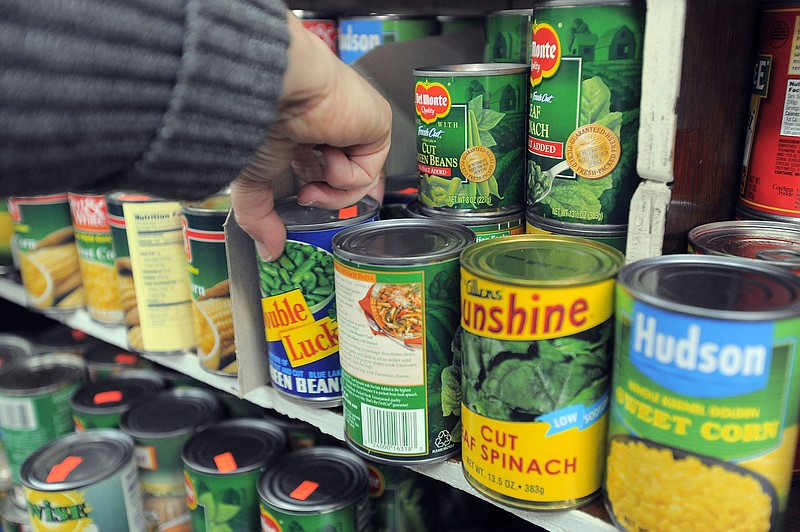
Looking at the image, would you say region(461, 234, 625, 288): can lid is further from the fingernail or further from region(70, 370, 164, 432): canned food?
region(70, 370, 164, 432): canned food

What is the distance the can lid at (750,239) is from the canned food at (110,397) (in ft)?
4.25

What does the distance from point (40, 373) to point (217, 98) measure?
59.7 inches

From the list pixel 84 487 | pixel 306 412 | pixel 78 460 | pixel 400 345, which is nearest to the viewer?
pixel 400 345

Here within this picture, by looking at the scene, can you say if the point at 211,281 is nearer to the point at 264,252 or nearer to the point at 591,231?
the point at 264,252

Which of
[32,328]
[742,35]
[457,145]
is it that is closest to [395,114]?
[457,145]

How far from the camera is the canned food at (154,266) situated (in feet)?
4.13

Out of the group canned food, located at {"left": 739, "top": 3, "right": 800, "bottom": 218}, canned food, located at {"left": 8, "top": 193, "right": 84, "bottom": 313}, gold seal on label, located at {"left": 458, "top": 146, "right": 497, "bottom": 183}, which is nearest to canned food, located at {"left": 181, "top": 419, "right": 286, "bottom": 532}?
canned food, located at {"left": 8, "top": 193, "right": 84, "bottom": 313}

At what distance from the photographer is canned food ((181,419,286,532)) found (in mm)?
1243

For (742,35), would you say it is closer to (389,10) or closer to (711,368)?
(711,368)

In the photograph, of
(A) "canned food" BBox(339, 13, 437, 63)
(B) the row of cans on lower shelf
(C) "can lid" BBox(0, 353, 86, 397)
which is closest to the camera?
(B) the row of cans on lower shelf

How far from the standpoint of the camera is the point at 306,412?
1.04 m

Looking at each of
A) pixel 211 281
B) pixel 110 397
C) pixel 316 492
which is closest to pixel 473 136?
pixel 211 281

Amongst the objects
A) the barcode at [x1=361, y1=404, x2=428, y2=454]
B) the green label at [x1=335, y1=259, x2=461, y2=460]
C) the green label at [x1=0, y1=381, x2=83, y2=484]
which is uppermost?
the green label at [x1=335, y1=259, x2=461, y2=460]

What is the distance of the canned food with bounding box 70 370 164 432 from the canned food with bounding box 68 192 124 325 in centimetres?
21
